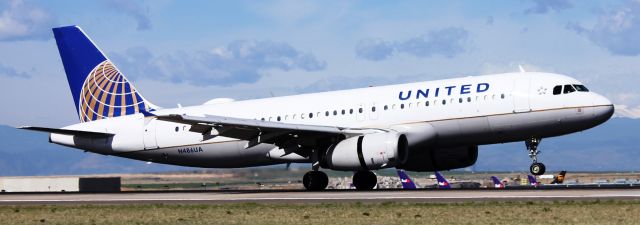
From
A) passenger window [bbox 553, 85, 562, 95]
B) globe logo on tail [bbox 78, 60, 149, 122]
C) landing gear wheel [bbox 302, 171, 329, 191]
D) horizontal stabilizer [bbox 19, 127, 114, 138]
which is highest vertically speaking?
globe logo on tail [bbox 78, 60, 149, 122]

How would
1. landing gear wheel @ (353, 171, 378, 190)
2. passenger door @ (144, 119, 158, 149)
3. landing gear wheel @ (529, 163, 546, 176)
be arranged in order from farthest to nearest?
passenger door @ (144, 119, 158, 149) → landing gear wheel @ (353, 171, 378, 190) → landing gear wheel @ (529, 163, 546, 176)

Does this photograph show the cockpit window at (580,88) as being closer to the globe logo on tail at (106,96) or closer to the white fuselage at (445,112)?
the white fuselage at (445,112)

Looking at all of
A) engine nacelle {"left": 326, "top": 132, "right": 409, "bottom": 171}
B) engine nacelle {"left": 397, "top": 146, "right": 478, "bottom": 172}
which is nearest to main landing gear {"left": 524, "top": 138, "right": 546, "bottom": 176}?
engine nacelle {"left": 397, "top": 146, "right": 478, "bottom": 172}

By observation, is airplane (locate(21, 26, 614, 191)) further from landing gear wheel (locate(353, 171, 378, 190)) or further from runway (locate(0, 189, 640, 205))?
runway (locate(0, 189, 640, 205))

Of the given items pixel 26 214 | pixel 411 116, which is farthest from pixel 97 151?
pixel 26 214

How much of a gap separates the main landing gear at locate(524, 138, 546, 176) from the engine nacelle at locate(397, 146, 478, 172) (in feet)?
11.1

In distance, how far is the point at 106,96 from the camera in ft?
173

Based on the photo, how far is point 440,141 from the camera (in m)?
43.6

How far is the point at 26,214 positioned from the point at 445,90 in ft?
58.8

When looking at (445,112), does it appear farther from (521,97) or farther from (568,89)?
(568,89)

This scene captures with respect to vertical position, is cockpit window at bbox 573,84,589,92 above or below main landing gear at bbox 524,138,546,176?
above

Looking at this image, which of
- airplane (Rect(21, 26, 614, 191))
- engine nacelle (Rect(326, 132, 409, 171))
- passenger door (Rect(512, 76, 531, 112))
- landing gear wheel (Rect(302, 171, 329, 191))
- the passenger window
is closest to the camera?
engine nacelle (Rect(326, 132, 409, 171))

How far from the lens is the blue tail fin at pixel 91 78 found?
2079 inches

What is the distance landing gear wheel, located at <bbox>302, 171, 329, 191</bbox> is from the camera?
45.0m
